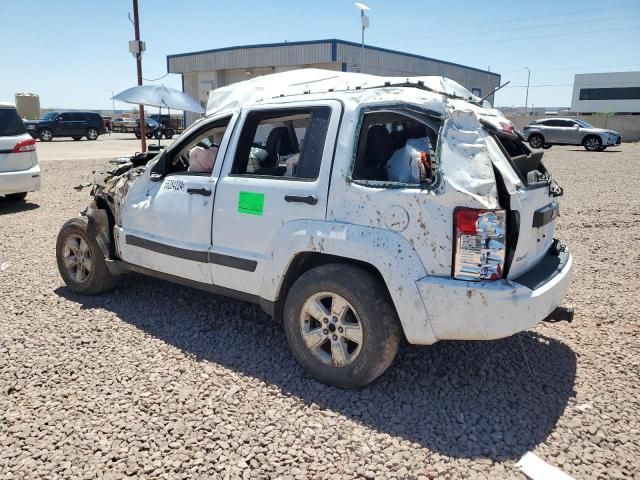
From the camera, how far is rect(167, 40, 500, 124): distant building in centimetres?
3073

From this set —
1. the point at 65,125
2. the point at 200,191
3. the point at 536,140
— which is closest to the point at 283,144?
the point at 200,191

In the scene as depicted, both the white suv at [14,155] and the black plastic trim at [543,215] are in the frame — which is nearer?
the black plastic trim at [543,215]

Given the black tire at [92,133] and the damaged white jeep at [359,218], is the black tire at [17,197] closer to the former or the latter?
the damaged white jeep at [359,218]

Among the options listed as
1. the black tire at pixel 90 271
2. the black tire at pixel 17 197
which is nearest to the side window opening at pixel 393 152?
the black tire at pixel 90 271

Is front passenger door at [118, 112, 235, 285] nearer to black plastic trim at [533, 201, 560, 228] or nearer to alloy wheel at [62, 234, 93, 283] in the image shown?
alloy wheel at [62, 234, 93, 283]

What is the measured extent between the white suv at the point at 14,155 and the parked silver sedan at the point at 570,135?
2377 cm

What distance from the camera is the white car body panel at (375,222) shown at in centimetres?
296

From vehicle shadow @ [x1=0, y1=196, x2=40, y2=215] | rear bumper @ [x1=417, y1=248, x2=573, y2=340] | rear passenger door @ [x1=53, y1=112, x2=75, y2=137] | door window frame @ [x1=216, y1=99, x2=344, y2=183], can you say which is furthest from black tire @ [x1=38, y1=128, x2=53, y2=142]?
rear bumper @ [x1=417, y1=248, x2=573, y2=340]

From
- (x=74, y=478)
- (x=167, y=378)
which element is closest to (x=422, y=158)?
(x=167, y=378)

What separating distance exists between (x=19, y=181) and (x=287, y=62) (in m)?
25.2

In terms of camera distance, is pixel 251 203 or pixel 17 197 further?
pixel 17 197

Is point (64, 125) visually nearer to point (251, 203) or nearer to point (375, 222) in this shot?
point (251, 203)

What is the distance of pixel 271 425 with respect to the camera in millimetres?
3055

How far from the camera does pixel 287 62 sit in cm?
3216
